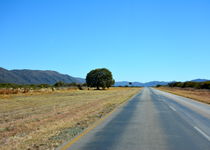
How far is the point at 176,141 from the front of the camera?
27.7 ft

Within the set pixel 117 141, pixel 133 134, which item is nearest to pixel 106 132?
pixel 133 134

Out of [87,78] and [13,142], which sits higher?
[87,78]

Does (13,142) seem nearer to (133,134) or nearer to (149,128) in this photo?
(133,134)

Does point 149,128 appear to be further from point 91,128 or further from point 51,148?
point 51,148

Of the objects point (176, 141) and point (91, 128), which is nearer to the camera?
point (176, 141)

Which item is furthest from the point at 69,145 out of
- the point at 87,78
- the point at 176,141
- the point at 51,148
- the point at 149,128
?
the point at 87,78

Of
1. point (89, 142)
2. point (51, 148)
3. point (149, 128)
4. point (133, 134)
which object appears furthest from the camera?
point (149, 128)

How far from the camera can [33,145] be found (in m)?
7.99

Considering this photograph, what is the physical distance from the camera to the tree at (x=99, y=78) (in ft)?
323

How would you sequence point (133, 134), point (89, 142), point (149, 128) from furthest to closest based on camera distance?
point (149, 128) → point (133, 134) → point (89, 142)

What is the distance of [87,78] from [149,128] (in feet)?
296

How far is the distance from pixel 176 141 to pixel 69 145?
344cm

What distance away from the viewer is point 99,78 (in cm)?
9856

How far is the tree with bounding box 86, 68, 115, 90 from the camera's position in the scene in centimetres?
9850
